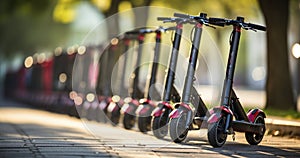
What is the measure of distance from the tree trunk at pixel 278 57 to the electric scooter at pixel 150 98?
5.48 meters

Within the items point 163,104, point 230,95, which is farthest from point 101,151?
point 163,104

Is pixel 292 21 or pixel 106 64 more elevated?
pixel 292 21

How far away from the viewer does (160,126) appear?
14.7 metres

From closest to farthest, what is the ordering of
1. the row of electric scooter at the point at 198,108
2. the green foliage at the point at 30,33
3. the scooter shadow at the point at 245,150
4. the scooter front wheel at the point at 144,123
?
the scooter shadow at the point at 245,150 → the row of electric scooter at the point at 198,108 → the scooter front wheel at the point at 144,123 → the green foliage at the point at 30,33

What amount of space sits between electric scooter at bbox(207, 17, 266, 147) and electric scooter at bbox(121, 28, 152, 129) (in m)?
4.63

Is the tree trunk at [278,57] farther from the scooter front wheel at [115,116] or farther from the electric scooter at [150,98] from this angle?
the electric scooter at [150,98]

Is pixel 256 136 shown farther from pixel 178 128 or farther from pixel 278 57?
pixel 278 57

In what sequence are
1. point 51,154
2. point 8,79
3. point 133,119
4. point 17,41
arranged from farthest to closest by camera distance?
1. point 17,41
2. point 8,79
3. point 133,119
4. point 51,154

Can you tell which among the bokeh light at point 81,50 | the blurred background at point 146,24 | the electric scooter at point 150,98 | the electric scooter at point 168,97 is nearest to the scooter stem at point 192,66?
the electric scooter at point 168,97

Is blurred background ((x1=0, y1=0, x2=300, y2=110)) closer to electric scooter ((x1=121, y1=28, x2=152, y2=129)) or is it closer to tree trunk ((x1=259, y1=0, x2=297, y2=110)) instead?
tree trunk ((x1=259, y1=0, x2=297, y2=110))

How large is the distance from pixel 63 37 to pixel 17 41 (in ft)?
11.5

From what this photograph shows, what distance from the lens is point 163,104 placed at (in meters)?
14.8

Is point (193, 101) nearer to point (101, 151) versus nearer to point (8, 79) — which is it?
point (101, 151)

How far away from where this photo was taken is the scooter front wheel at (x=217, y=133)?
41.3 ft
